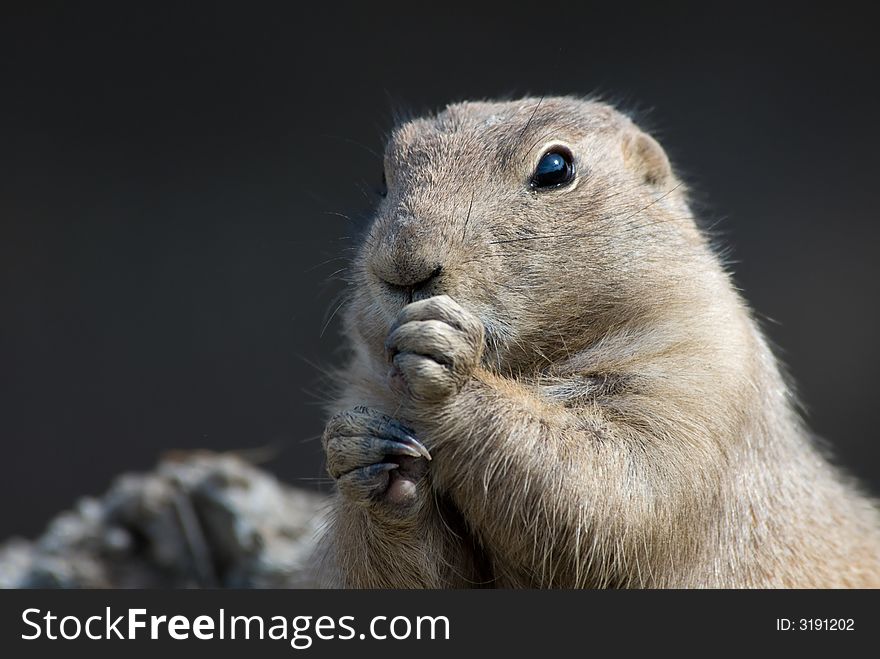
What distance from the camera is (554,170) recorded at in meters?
3.19

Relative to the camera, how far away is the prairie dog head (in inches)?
113

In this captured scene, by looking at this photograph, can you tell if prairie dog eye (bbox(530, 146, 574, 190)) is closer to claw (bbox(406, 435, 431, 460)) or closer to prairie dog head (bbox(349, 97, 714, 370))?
prairie dog head (bbox(349, 97, 714, 370))

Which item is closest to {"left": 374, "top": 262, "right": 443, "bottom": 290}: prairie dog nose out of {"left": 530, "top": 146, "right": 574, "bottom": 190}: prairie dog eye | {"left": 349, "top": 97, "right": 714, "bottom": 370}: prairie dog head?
{"left": 349, "top": 97, "right": 714, "bottom": 370}: prairie dog head

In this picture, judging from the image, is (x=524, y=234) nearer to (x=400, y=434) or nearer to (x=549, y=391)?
(x=549, y=391)

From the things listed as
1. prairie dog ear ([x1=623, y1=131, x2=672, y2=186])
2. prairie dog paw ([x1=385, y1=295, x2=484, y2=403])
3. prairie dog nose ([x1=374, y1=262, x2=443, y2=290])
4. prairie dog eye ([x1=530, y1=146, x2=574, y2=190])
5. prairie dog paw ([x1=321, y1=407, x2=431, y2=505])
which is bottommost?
prairie dog paw ([x1=321, y1=407, x2=431, y2=505])

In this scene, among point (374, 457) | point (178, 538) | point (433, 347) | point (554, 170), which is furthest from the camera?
point (178, 538)

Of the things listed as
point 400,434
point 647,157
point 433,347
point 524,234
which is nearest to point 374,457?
point 400,434

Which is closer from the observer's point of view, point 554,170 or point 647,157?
point 554,170

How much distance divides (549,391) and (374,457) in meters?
0.54

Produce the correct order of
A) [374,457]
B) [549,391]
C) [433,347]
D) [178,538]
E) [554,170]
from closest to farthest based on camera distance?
[433,347] < [374,457] < [549,391] < [554,170] < [178,538]

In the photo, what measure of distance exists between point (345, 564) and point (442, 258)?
37.8 inches

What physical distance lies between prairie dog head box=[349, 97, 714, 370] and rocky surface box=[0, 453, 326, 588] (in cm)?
169

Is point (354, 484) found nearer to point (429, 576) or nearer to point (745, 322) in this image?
point (429, 576)

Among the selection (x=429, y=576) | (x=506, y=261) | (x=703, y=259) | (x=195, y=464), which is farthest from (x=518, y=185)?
(x=195, y=464)
